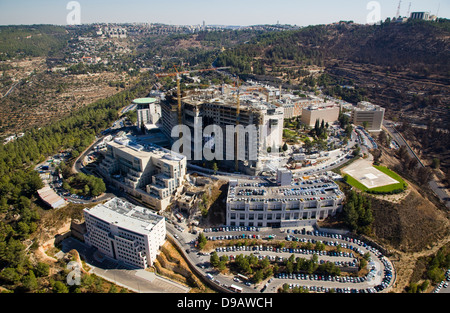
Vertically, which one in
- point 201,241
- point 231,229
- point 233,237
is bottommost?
point 233,237

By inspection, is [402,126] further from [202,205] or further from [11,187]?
[11,187]

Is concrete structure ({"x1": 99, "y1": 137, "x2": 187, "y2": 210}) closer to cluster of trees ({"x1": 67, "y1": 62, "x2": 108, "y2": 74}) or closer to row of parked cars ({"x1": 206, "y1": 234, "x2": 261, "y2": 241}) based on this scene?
row of parked cars ({"x1": 206, "y1": 234, "x2": 261, "y2": 241})

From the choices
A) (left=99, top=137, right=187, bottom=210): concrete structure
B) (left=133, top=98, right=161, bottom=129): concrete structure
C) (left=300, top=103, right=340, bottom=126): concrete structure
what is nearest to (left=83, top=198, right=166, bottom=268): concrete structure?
(left=99, top=137, right=187, bottom=210): concrete structure

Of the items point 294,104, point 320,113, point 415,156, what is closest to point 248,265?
point 320,113

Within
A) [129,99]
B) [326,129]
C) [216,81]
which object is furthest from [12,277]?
[216,81]

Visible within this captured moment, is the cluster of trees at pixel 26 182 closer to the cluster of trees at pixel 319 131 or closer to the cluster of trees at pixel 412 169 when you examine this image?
the cluster of trees at pixel 319 131

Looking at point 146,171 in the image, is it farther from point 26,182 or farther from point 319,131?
point 319,131
